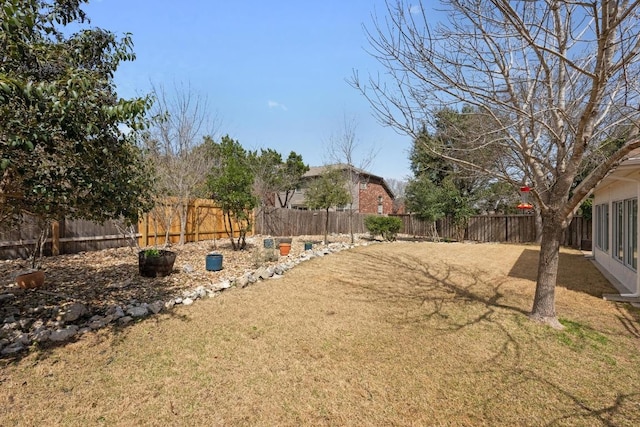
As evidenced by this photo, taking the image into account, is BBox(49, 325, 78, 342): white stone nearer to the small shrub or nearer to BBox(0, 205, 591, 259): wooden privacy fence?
BBox(0, 205, 591, 259): wooden privacy fence

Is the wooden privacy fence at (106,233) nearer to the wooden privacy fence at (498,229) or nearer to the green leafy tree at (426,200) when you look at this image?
the green leafy tree at (426,200)

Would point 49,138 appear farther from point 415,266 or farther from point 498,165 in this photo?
point 415,266

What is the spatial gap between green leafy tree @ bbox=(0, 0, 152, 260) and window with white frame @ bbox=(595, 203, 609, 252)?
11661 mm

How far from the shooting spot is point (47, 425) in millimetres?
2449

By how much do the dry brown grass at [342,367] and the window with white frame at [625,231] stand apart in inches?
76.0

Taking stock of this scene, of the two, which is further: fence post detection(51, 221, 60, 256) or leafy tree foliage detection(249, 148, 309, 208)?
leafy tree foliage detection(249, 148, 309, 208)

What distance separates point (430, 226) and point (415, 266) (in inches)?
435

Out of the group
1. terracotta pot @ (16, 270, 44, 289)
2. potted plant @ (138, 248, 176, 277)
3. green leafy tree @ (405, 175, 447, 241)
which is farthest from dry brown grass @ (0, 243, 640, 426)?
green leafy tree @ (405, 175, 447, 241)

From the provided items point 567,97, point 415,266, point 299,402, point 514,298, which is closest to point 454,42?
point 567,97

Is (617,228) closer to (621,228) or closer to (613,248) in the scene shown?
(621,228)

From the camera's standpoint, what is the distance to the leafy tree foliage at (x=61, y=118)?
106 inches

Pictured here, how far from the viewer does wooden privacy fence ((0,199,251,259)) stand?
26.1 ft

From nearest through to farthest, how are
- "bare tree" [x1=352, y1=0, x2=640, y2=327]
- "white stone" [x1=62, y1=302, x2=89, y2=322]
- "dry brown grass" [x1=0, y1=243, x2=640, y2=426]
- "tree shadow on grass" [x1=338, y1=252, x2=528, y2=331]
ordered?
"dry brown grass" [x1=0, y1=243, x2=640, y2=426] < "bare tree" [x1=352, y1=0, x2=640, y2=327] < "white stone" [x1=62, y1=302, x2=89, y2=322] < "tree shadow on grass" [x1=338, y1=252, x2=528, y2=331]

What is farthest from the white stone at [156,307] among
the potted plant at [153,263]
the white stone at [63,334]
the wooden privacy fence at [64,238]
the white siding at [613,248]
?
the white siding at [613,248]
